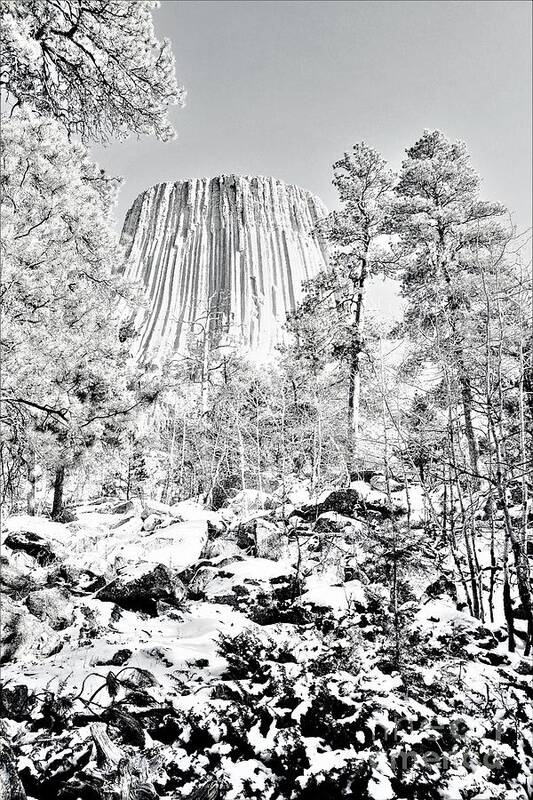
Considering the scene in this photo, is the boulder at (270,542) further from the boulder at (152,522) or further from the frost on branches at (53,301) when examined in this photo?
the frost on branches at (53,301)

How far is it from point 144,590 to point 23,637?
1702mm

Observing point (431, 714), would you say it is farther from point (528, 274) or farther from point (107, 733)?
point (528, 274)

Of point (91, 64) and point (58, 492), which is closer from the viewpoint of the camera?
point (91, 64)

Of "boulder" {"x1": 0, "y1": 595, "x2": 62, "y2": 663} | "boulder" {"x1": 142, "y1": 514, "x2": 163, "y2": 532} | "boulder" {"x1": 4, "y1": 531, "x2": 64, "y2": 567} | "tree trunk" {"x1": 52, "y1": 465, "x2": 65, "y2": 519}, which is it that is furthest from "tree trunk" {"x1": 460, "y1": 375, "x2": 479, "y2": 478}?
"tree trunk" {"x1": 52, "y1": 465, "x2": 65, "y2": 519}

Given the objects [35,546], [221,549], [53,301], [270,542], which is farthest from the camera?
[270,542]

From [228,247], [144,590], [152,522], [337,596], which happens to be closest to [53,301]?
[144,590]

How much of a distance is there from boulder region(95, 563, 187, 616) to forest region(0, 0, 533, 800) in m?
0.03

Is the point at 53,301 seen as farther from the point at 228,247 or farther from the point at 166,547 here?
the point at 228,247

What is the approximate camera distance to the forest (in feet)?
9.46

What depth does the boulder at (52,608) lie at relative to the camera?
4.85m

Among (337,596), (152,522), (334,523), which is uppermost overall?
(334,523)

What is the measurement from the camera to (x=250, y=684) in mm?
3812

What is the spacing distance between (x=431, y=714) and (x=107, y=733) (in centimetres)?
261

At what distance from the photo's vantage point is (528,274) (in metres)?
5.17
